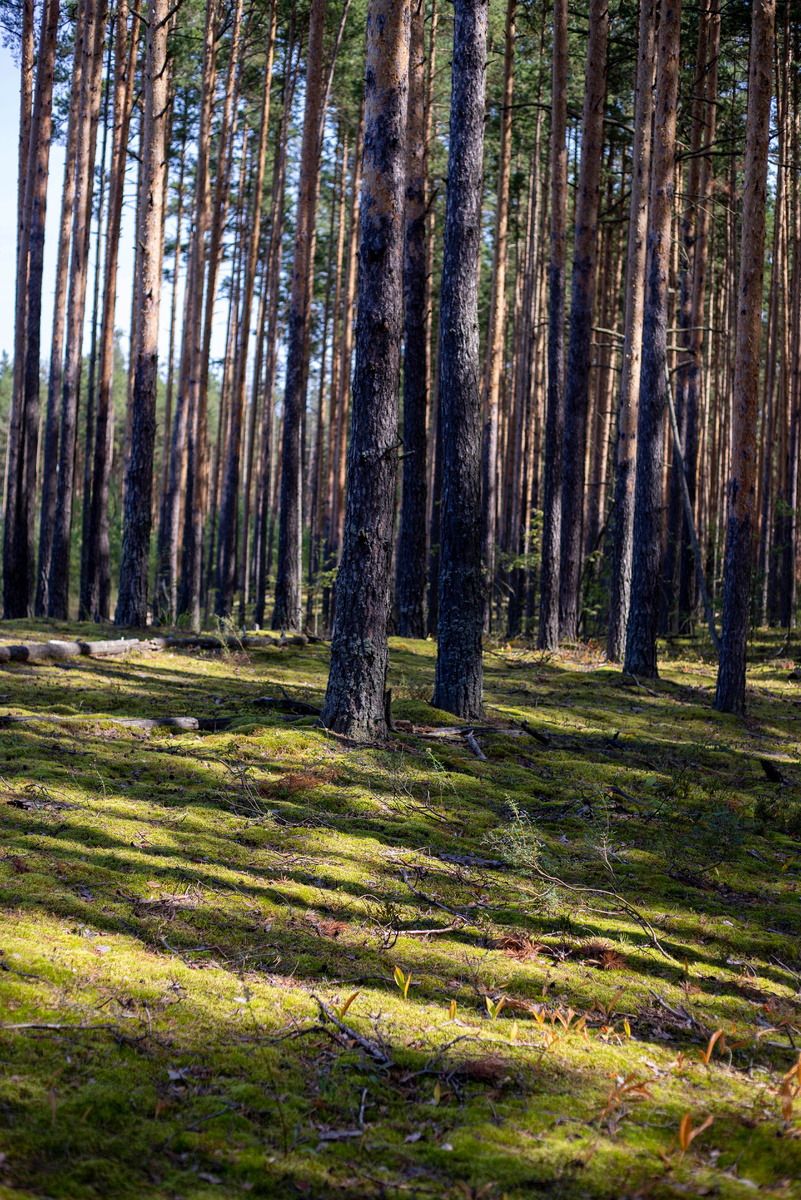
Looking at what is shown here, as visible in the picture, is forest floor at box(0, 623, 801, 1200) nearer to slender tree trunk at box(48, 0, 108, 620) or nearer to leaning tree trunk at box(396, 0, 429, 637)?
leaning tree trunk at box(396, 0, 429, 637)

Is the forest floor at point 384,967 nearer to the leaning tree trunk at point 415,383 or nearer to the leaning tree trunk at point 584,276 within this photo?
the leaning tree trunk at point 415,383

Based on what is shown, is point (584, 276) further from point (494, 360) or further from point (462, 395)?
point (462, 395)

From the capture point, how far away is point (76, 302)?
16.5 m

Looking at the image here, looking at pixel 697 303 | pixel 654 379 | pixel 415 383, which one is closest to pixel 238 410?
pixel 415 383

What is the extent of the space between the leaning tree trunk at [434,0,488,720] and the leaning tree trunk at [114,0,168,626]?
6319mm

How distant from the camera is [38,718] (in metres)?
6.55

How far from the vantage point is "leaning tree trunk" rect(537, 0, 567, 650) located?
1471 cm

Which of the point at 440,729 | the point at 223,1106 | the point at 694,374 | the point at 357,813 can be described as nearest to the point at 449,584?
the point at 440,729

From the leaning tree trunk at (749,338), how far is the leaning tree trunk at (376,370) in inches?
203

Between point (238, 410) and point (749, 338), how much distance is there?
1288 centimetres

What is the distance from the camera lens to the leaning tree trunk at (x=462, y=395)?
7824mm

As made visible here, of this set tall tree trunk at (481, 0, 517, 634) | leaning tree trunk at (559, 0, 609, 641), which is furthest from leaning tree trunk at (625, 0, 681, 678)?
tall tree trunk at (481, 0, 517, 634)

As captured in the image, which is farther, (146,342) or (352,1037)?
(146,342)

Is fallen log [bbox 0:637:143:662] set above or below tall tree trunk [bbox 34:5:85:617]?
below
